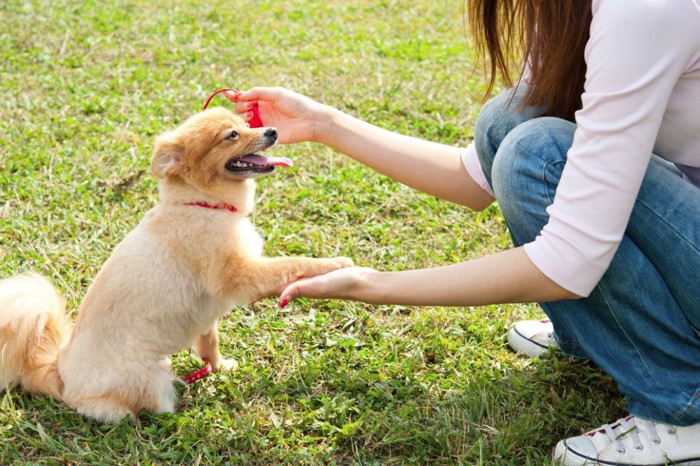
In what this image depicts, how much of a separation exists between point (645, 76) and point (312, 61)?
3.79m

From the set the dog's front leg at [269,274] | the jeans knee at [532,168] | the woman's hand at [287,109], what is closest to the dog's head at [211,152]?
the woman's hand at [287,109]

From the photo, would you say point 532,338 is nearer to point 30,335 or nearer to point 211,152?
point 211,152

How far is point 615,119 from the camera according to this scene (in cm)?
176

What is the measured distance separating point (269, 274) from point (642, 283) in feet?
3.56

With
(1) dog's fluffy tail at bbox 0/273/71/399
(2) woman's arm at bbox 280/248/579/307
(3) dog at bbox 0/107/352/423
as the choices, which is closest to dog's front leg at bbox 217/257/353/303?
(3) dog at bbox 0/107/352/423

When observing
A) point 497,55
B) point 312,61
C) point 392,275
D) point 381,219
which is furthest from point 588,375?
point 312,61

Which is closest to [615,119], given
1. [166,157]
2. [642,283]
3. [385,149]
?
[642,283]

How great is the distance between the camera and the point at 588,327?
214cm

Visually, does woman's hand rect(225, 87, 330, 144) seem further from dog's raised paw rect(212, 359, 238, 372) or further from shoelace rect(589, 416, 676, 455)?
shoelace rect(589, 416, 676, 455)

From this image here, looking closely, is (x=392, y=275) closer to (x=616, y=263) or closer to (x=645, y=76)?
(x=616, y=263)

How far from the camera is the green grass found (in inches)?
89.9

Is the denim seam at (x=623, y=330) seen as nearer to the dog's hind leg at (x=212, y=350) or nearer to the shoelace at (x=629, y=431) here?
the shoelace at (x=629, y=431)

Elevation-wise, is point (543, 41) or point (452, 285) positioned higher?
point (543, 41)

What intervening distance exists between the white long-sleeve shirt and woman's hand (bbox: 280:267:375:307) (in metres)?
0.48
